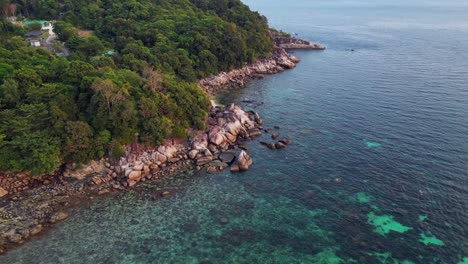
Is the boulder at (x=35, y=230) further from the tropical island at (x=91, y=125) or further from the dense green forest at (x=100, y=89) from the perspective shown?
the dense green forest at (x=100, y=89)

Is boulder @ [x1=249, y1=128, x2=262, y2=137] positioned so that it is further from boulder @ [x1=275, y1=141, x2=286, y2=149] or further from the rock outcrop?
the rock outcrop

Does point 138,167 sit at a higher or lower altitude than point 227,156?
higher

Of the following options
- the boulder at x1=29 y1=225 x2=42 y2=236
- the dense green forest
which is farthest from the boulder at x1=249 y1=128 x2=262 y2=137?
the boulder at x1=29 y1=225 x2=42 y2=236

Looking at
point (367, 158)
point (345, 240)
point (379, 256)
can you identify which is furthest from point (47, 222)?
point (367, 158)

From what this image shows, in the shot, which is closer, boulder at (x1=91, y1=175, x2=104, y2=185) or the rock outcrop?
boulder at (x1=91, y1=175, x2=104, y2=185)

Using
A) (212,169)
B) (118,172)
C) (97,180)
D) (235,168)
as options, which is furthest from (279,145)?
(97,180)

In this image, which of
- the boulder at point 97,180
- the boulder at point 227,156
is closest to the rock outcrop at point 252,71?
the boulder at point 227,156

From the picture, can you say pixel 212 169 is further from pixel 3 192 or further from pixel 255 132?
pixel 3 192
